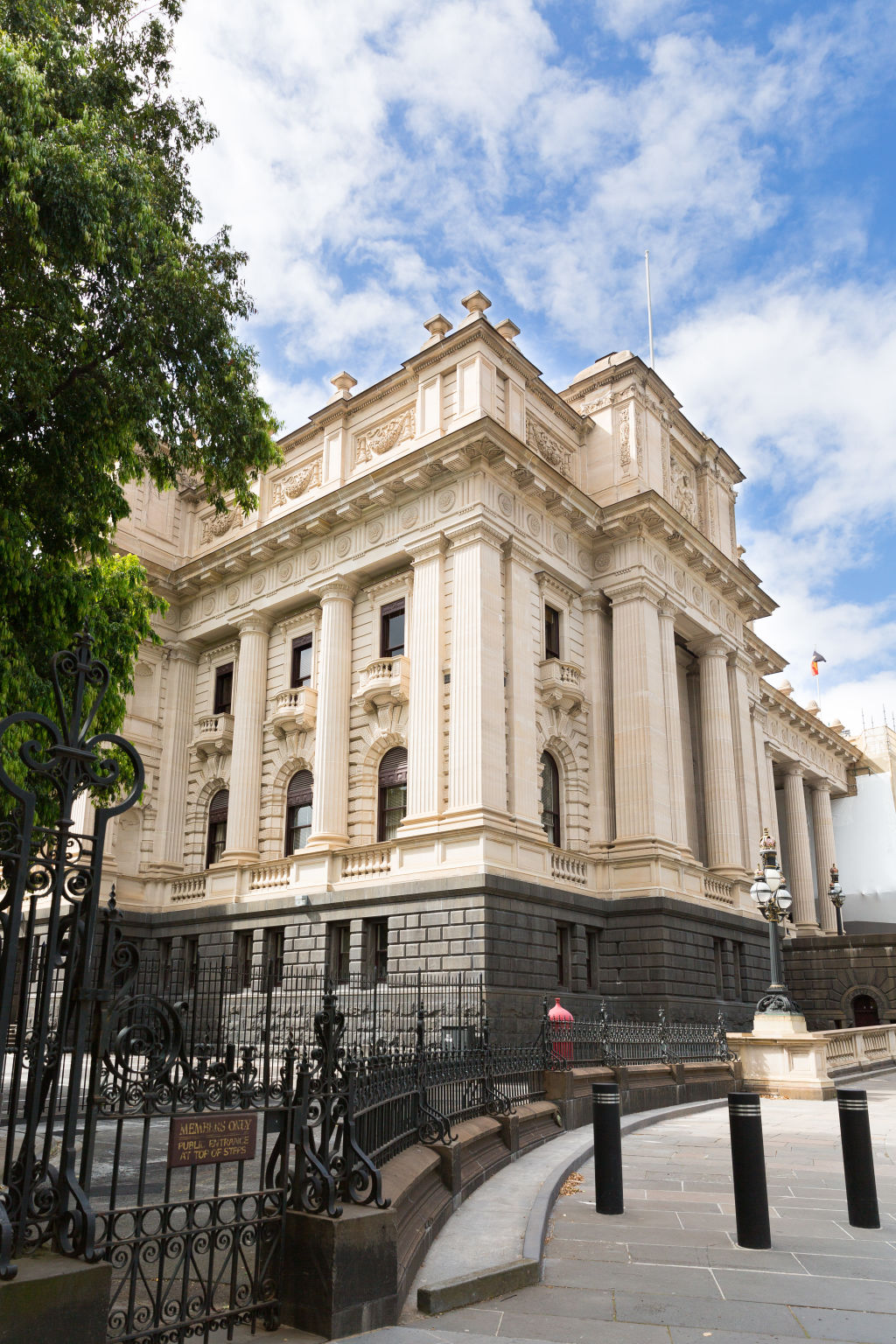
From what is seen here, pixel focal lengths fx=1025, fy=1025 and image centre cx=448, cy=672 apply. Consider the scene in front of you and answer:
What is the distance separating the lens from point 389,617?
28484 millimetres

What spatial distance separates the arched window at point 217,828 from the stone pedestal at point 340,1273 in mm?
26956

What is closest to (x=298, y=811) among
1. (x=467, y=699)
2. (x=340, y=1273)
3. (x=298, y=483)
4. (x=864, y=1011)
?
(x=467, y=699)

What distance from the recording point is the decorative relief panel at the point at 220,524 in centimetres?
3379

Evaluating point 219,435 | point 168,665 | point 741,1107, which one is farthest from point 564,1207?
point 168,665

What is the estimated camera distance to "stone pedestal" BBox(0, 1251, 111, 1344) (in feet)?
13.4

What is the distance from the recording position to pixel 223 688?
110 feet

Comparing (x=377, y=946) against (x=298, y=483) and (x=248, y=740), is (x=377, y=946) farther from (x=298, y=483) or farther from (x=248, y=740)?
(x=298, y=483)

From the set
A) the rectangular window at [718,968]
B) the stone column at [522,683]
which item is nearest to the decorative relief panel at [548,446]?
the stone column at [522,683]

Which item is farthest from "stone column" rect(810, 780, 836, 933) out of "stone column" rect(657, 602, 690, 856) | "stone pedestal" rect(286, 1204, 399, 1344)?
"stone pedestal" rect(286, 1204, 399, 1344)

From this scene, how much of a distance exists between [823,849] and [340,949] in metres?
31.9

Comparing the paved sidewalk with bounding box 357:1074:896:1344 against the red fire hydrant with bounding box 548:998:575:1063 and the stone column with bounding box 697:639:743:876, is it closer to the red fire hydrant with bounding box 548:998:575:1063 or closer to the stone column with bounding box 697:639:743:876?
the red fire hydrant with bounding box 548:998:575:1063

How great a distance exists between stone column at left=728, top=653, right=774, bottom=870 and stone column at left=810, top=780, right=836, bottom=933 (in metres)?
16.2

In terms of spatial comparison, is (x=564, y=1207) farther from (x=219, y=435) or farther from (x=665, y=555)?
(x=665, y=555)

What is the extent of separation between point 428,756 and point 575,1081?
1101 centimetres
